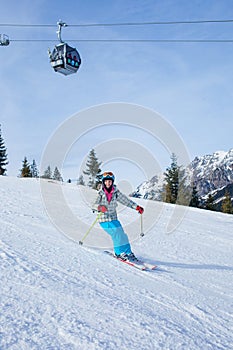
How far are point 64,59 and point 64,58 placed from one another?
3cm

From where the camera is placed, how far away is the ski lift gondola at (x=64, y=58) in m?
11.2

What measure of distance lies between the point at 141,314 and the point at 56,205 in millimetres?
9936

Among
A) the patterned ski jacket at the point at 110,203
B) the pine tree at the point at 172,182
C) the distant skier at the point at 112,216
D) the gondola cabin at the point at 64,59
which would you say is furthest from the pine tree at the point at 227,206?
the distant skier at the point at 112,216

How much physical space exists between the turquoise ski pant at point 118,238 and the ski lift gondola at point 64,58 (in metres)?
6.77

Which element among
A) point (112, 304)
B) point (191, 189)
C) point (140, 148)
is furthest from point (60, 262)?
point (191, 189)

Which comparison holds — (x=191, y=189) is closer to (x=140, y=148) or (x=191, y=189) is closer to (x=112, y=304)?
(x=140, y=148)

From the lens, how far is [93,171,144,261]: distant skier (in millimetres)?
6572

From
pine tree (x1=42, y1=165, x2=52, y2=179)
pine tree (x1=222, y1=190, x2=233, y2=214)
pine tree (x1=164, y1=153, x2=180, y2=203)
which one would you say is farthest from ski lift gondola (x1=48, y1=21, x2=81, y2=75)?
pine tree (x1=42, y1=165, x2=52, y2=179)

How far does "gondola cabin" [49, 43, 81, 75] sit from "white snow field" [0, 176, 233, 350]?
612 centimetres

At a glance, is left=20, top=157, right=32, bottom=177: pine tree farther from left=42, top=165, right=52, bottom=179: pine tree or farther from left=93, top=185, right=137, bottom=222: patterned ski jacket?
left=93, top=185, right=137, bottom=222: patterned ski jacket

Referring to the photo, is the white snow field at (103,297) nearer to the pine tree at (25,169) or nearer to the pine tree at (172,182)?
the pine tree at (172,182)

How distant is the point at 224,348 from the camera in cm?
337

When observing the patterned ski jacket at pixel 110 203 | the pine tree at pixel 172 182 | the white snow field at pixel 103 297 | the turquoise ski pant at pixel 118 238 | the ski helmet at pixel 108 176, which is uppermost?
the pine tree at pixel 172 182

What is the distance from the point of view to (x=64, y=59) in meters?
11.2
